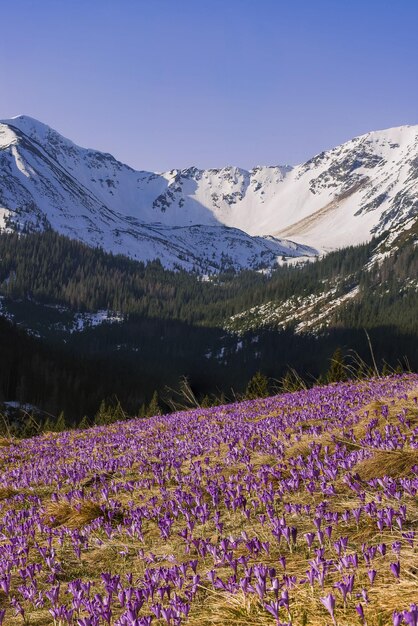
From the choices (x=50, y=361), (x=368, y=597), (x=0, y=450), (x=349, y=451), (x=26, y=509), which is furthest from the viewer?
(x=50, y=361)

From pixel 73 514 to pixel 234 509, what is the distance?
2145mm

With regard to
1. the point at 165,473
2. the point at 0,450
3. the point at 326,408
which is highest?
the point at 326,408

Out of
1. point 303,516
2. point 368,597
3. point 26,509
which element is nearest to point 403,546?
point 368,597

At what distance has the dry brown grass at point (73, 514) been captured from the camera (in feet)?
20.4

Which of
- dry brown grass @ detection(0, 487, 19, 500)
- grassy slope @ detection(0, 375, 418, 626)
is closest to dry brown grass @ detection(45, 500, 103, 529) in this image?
grassy slope @ detection(0, 375, 418, 626)

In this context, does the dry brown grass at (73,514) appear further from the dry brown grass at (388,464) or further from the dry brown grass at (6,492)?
the dry brown grass at (388,464)

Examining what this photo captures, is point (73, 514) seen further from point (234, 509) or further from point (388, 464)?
point (388, 464)

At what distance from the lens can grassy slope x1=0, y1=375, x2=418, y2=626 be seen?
3.46 metres

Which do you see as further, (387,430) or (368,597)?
(387,430)

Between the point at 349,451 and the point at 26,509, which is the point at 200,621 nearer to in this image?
the point at 349,451

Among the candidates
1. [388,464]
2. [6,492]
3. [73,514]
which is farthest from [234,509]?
[6,492]

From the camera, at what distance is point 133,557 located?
195 inches

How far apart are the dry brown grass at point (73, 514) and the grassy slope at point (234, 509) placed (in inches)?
0.6

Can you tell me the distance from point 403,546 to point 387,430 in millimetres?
3348
